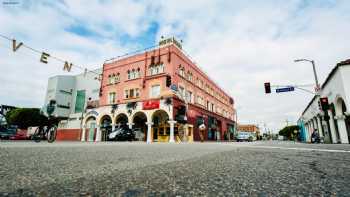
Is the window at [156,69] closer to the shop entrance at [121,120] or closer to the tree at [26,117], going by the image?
the shop entrance at [121,120]

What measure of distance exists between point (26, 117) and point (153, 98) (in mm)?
33099

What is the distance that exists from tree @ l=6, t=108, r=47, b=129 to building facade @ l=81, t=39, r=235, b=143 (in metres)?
19.7

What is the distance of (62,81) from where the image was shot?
4225 cm

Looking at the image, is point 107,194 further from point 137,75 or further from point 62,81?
point 62,81

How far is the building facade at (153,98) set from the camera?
2425 centimetres

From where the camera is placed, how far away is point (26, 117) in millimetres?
41719

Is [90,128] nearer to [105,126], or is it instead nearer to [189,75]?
[105,126]

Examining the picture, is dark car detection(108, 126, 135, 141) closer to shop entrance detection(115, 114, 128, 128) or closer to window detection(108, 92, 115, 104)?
shop entrance detection(115, 114, 128, 128)

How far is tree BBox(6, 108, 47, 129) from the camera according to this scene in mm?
41469

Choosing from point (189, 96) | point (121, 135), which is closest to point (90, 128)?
point (121, 135)

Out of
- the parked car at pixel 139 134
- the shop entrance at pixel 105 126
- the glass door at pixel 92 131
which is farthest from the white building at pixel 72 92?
the parked car at pixel 139 134

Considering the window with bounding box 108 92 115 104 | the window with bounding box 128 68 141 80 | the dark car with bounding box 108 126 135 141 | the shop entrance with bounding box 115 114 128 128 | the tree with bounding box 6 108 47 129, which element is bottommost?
the dark car with bounding box 108 126 135 141

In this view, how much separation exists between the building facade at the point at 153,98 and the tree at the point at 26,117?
1966 centimetres

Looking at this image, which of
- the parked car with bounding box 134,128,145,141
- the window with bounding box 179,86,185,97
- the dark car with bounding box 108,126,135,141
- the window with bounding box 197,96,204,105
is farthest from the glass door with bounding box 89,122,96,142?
the window with bounding box 197,96,204,105
